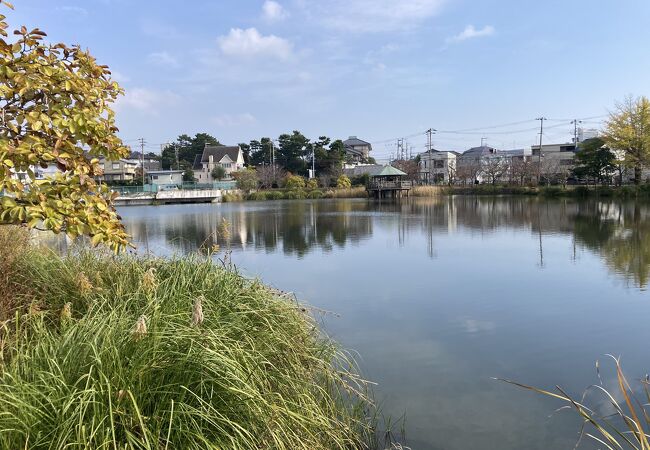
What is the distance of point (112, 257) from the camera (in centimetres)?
447

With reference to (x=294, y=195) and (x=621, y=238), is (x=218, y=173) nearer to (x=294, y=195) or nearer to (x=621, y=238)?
(x=294, y=195)

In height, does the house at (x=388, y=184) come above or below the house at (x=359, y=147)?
below

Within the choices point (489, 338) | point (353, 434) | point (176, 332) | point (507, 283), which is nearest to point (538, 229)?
point (507, 283)

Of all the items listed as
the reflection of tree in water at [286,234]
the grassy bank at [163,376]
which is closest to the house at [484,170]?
the reflection of tree in water at [286,234]

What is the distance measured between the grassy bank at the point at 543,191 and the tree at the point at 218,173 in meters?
22.7

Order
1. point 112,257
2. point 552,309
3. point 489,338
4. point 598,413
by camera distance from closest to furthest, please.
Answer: point 598,413 < point 112,257 < point 489,338 < point 552,309

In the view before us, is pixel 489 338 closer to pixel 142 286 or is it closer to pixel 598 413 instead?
pixel 598 413

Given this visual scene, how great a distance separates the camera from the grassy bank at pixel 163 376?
1.89 m

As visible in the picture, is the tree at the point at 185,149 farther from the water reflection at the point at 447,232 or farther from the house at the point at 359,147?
the water reflection at the point at 447,232

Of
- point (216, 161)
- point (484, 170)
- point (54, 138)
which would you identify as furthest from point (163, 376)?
point (216, 161)

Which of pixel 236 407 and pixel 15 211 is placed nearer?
pixel 236 407

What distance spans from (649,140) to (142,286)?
32.1m

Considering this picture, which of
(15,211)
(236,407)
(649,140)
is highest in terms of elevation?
(649,140)

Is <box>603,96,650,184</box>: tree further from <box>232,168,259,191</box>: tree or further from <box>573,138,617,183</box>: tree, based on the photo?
<box>232,168,259,191</box>: tree
